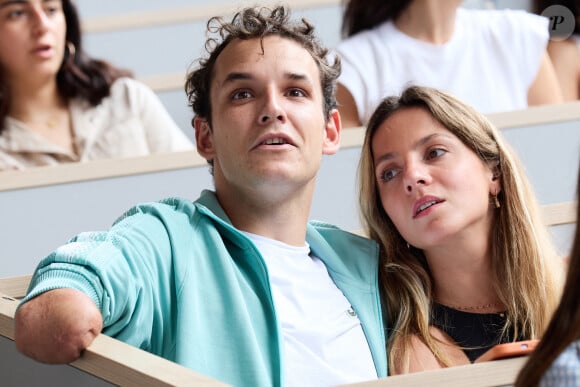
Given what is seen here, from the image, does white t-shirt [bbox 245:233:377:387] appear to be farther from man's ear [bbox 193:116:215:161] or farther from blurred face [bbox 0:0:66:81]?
blurred face [bbox 0:0:66:81]

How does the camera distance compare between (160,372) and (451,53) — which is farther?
(451,53)

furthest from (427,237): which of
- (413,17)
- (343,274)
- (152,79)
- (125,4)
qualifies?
(125,4)

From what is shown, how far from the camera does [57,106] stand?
2.29 meters

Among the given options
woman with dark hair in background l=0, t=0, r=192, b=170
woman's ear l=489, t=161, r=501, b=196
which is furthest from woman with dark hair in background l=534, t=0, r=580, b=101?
woman's ear l=489, t=161, r=501, b=196

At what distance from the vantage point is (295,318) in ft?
4.63

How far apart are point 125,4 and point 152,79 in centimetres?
49

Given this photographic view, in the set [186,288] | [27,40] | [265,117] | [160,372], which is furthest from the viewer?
[27,40]

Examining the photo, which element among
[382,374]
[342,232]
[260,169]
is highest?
[260,169]

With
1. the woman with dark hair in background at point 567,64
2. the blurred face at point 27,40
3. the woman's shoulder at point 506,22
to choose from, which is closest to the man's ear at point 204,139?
the blurred face at point 27,40

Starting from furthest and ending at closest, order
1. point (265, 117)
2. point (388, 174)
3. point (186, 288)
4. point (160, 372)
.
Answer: point (388, 174) → point (265, 117) → point (186, 288) → point (160, 372)

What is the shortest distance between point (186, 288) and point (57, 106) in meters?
1.04

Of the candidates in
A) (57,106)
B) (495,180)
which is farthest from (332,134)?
(57,106)

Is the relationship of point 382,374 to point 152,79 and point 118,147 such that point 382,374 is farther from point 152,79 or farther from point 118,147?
point 152,79

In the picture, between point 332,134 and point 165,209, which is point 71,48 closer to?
point 332,134
